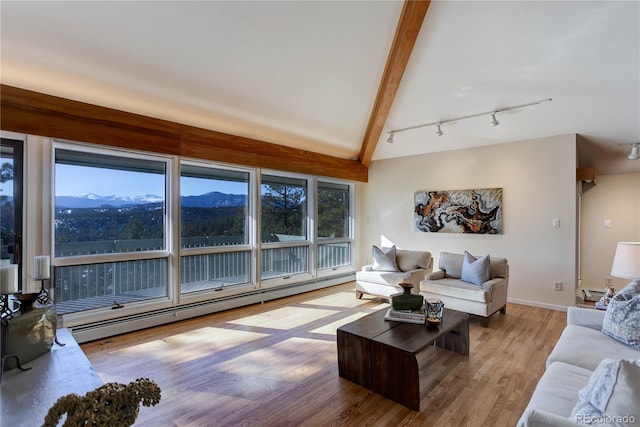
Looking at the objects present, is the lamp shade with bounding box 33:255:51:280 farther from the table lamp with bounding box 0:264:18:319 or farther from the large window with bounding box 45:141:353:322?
the large window with bounding box 45:141:353:322

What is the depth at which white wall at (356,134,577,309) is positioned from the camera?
14.2 feet

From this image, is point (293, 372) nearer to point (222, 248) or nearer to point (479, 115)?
point (222, 248)

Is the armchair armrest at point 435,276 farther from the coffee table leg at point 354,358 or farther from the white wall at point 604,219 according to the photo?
the white wall at point 604,219

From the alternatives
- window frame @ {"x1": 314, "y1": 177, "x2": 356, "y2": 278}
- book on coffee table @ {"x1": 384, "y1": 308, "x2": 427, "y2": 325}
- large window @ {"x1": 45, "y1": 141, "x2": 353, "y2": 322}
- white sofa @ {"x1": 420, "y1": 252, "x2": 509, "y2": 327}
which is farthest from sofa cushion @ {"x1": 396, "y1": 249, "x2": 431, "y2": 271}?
book on coffee table @ {"x1": 384, "y1": 308, "x2": 427, "y2": 325}

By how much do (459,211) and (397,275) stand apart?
5.47ft

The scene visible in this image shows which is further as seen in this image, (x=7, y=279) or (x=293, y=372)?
(x=293, y=372)

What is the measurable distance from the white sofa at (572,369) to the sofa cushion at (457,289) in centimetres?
110

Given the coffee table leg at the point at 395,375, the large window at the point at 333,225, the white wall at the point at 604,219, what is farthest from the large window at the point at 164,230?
the white wall at the point at 604,219

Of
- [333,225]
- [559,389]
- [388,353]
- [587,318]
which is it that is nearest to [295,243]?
[333,225]

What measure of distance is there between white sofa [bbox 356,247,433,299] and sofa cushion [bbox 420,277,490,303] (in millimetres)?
352

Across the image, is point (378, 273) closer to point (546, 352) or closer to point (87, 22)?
point (546, 352)

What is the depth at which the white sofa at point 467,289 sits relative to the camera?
12.1ft

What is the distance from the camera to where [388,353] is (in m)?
2.28

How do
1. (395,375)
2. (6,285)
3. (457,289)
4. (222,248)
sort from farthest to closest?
(222,248), (457,289), (395,375), (6,285)
